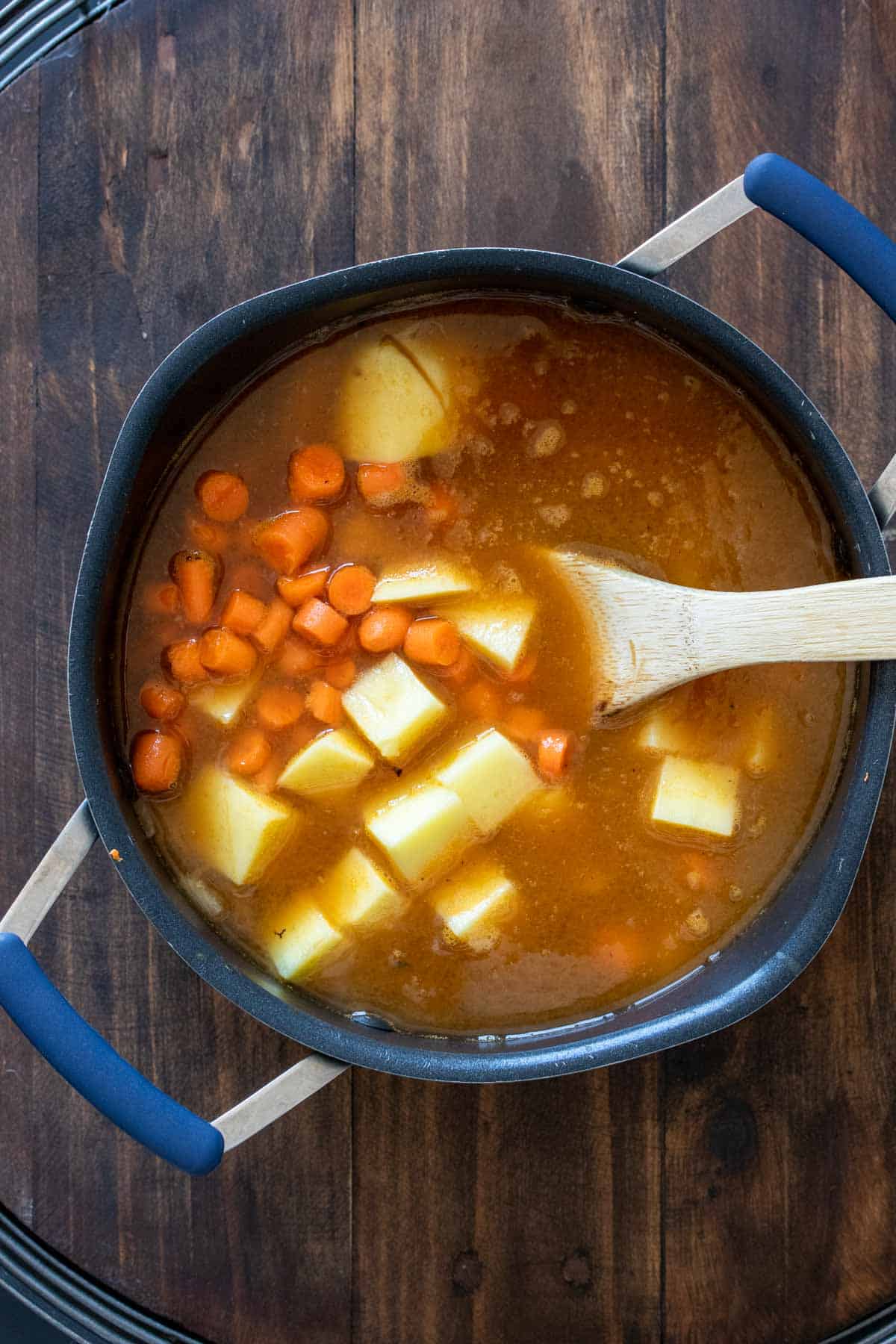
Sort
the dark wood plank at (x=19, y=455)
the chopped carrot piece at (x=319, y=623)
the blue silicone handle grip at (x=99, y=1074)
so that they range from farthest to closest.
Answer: the dark wood plank at (x=19, y=455)
the chopped carrot piece at (x=319, y=623)
the blue silicone handle grip at (x=99, y=1074)

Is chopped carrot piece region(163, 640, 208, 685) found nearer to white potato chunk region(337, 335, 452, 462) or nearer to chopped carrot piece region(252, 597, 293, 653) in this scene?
chopped carrot piece region(252, 597, 293, 653)

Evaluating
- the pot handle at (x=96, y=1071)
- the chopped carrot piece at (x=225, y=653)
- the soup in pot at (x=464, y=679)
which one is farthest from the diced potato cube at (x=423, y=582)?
the pot handle at (x=96, y=1071)

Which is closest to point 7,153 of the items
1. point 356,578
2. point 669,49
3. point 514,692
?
point 356,578

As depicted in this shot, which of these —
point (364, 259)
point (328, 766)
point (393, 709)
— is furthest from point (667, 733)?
point (364, 259)

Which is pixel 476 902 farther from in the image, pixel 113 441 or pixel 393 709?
pixel 113 441

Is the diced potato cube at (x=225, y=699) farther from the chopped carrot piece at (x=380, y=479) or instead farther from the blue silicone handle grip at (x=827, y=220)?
the blue silicone handle grip at (x=827, y=220)

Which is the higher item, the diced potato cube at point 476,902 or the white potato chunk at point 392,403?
the white potato chunk at point 392,403
